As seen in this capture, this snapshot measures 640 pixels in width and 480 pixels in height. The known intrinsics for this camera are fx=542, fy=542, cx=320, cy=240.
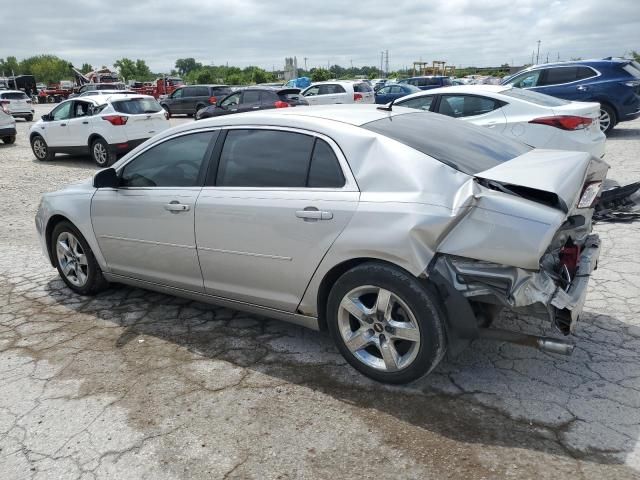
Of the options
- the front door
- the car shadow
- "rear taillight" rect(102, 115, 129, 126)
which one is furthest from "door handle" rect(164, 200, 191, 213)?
"rear taillight" rect(102, 115, 129, 126)

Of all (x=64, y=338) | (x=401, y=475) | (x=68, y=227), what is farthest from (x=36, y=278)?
(x=401, y=475)

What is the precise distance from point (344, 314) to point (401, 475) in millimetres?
1027

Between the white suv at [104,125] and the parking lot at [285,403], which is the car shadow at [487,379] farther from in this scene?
the white suv at [104,125]

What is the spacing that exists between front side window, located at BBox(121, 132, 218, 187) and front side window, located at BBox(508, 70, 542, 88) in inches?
459

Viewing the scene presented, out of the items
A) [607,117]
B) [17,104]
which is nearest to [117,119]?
[607,117]

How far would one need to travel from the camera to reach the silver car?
2846mm

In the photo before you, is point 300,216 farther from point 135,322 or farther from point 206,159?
point 135,322

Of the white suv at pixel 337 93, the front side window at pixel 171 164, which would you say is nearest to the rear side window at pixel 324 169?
the front side window at pixel 171 164

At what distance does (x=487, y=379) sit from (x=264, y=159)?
1995 mm

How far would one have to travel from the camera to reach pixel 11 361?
12.6 feet

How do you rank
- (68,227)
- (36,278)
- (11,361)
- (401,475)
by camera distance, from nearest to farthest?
(401,475) < (11,361) < (68,227) < (36,278)

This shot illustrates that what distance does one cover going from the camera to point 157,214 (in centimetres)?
406

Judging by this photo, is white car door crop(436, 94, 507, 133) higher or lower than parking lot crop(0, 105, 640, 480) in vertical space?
higher

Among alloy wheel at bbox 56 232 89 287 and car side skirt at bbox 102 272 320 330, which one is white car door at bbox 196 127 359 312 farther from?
alloy wheel at bbox 56 232 89 287
